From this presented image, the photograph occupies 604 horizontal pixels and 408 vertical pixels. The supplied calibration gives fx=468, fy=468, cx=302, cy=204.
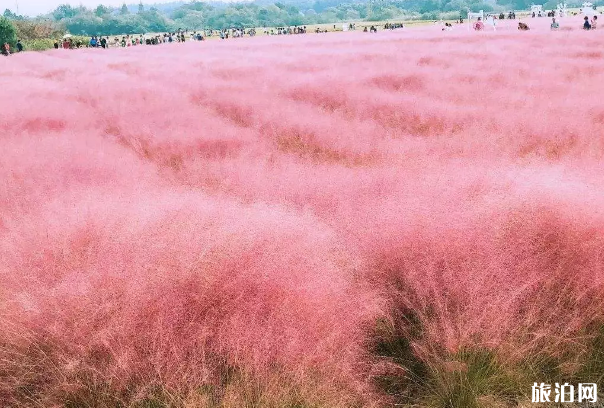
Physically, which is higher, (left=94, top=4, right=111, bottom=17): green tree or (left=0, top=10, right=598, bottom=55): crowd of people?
(left=94, top=4, right=111, bottom=17): green tree

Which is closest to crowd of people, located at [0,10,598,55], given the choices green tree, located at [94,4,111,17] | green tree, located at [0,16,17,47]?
green tree, located at [0,16,17,47]

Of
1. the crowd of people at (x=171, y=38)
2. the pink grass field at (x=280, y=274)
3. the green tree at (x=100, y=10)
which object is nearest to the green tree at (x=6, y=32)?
the crowd of people at (x=171, y=38)

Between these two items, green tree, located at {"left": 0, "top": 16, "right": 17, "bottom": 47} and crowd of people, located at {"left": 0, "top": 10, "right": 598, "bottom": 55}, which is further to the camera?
green tree, located at {"left": 0, "top": 16, "right": 17, "bottom": 47}

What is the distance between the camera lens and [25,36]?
61.9 m

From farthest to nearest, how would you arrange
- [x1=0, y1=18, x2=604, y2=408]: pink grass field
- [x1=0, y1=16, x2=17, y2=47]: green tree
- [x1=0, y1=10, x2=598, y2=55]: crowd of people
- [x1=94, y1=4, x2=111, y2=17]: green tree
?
[x1=94, y1=4, x2=111, y2=17]: green tree < [x1=0, y1=16, x2=17, y2=47]: green tree < [x1=0, y1=10, x2=598, y2=55]: crowd of people < [x1=0, y1=18, x2=604, y2=408]: pink grass field

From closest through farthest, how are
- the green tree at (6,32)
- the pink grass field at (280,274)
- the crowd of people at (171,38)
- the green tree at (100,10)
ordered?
1. the pink grass field at (280,274)
2. the crowd of people at (171,38)
3. the green tree at (6,32)
4. the green tree at (100,10)

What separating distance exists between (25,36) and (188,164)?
6871 centimetres

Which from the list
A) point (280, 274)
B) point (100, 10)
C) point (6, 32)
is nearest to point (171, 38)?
point (6, 32)

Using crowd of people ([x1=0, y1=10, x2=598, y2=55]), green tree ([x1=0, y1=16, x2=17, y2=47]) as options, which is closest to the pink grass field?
crowd of people ([x1=0, y1=10, x2=598, y2=55])

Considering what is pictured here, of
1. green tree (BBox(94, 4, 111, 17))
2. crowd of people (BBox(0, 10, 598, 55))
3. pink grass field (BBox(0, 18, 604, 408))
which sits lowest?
pink grass field (BBox(0, 18, 604, 408))

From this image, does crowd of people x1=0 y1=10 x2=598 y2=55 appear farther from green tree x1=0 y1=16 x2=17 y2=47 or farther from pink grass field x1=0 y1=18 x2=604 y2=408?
pink grass field x1=0 y1=18 x2=604 y2=408

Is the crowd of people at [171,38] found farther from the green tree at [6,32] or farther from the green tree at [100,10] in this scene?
the green tree at [100,10]

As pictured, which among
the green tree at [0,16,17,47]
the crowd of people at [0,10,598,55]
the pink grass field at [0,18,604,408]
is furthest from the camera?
the green tree at [0,16,17,47]

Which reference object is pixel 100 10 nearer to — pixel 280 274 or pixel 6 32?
pixel 6 32
